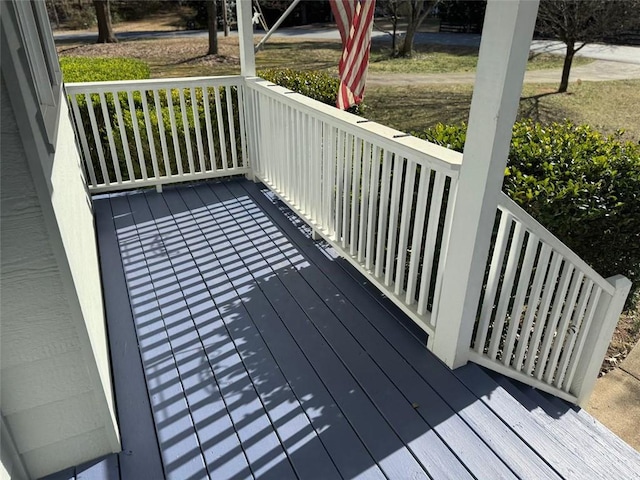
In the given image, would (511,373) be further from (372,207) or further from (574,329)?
(372,207)

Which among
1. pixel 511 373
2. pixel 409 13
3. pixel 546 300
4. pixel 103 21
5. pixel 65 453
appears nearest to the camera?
pixel 65 453

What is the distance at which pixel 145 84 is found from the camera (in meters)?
3.85

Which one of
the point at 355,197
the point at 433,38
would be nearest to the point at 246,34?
the point at 355,197

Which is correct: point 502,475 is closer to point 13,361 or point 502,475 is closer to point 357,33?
point 13,361

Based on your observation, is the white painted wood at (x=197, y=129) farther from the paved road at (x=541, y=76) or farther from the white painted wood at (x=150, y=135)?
the paved road at (x=541, y=76)

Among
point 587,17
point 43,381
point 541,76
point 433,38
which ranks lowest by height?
point 541,76

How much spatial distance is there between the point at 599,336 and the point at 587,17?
8.97 metres

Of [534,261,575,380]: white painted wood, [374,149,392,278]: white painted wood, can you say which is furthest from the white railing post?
[374,149,392,278]: white painted wood

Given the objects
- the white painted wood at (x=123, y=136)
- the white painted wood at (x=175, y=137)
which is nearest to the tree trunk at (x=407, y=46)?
the white painted wood at (x=175, y=137)

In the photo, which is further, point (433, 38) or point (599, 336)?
point (433, 38)

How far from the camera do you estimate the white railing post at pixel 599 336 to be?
7.70 ft

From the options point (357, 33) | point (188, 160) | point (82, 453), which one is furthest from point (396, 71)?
point (82, 453)

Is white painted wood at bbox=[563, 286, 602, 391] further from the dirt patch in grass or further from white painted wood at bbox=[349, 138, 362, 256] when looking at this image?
white painted wood at bbox=[349, 138, 362, 256]

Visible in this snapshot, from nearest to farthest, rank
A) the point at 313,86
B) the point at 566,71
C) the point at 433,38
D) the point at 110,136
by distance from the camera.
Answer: the point at 110,136 < the point at 313,86 < the point at 566,71 < the point at 433,38
